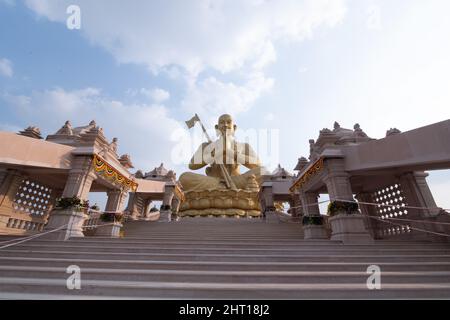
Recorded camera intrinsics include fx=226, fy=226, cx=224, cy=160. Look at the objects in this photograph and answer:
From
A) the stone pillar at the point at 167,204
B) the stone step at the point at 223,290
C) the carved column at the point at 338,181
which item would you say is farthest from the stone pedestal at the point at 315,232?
the stone pillar at the point at 167,204

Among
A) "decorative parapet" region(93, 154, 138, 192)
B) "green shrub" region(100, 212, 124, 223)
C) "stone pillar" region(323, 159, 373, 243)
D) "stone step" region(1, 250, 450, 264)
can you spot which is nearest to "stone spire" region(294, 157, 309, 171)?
"stone pillar" region(323, 159, 373, 243)

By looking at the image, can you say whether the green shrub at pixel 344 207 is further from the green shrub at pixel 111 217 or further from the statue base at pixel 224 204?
the statue base at pixel 224 204

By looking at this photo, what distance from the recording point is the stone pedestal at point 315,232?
26.5 ft

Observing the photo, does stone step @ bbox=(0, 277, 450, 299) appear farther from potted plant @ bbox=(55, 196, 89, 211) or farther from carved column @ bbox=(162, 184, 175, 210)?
carved column @ bbox=(162, 184, 175, 210)

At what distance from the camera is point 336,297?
3391 millimetres

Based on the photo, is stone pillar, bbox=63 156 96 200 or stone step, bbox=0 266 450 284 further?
stone pillar, bbox=63 156 96 200

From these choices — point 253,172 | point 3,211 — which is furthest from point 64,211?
point 253,172

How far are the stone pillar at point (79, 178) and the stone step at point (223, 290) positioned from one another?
4164 millimetres

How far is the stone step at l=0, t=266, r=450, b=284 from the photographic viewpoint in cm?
393

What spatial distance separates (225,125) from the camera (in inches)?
974

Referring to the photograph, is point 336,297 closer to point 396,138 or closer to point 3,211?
point 396,138

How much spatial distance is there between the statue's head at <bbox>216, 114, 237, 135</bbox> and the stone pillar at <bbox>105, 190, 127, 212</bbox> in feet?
51.3

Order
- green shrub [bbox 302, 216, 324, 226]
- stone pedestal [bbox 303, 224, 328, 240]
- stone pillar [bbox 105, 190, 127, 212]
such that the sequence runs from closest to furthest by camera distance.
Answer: stone pedestal [bbox 303, 224, 328, 240]
green shrub [bbox 302, 216, 324, 226]
stone pillar [bbox 105, 190, 127, 212]

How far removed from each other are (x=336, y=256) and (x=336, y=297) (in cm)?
196
